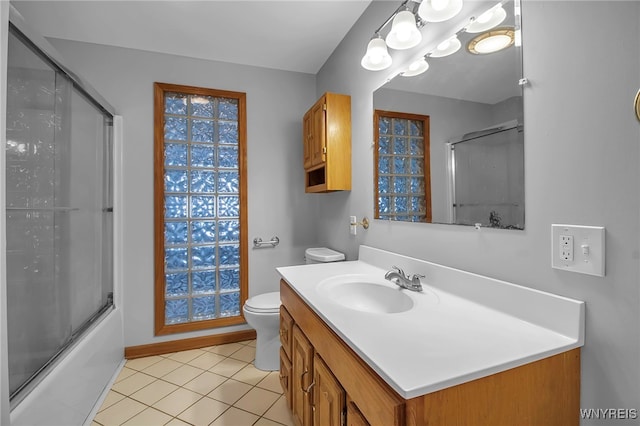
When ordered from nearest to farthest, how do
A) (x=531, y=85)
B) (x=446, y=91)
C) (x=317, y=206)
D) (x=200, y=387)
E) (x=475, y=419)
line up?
1. (x=475, y=419)
2. (x=531, y=85)
3. (x=446, y=91)
4. (x=200, y=387)
5. (x=317, y=206)

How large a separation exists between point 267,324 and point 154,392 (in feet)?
2.59

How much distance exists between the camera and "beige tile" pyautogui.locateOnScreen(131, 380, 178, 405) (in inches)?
69.3

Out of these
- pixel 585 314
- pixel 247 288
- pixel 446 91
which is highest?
pixel 446 91

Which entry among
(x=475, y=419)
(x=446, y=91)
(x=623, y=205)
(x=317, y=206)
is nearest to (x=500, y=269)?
(x=623, y=205)

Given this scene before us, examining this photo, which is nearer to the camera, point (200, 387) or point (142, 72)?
point (200, 387)

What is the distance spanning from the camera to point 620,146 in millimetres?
691

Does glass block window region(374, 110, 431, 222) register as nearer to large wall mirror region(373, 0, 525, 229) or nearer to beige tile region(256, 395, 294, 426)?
large wall mirror region(373, 0, 525, 229)

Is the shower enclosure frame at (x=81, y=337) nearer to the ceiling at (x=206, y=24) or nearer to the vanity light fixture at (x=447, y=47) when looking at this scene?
the ceiling at (x=206, y=24)

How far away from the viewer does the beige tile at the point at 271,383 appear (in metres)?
1.86

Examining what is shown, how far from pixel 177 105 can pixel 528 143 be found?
8.04 ft

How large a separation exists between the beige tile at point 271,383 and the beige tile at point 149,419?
0.55m

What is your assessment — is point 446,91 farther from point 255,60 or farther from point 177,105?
point 177,105

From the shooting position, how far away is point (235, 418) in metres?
Answer: 1.58

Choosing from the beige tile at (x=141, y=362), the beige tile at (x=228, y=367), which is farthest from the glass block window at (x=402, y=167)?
the beige tile at (x=141, y=362)
